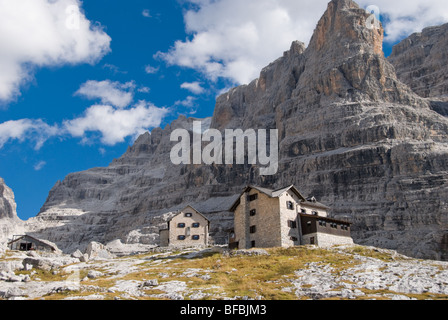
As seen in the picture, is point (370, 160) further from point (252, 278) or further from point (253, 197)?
point (252, 278)

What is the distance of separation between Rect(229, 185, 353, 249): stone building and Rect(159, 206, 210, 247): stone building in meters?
23.5

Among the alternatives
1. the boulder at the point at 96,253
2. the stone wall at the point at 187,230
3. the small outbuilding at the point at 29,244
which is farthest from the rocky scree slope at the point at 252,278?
the small outbuilding at the point at 29,244

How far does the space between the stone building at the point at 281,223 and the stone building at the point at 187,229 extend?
23.5m

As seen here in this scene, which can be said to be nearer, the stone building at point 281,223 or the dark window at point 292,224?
the stone building at point 281,223

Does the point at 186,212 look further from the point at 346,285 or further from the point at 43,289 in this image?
the point at 346,285

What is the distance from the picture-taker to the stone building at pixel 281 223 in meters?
70.4

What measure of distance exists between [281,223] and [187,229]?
36.7 metres

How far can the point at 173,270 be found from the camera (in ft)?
179

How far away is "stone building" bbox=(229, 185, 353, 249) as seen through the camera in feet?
231

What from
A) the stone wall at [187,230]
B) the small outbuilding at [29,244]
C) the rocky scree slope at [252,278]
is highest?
the stone wall at [187,230]

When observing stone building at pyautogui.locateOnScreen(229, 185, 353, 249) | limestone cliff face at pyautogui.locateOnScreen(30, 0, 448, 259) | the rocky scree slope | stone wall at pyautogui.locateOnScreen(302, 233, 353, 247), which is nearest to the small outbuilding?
the rocky scree slope

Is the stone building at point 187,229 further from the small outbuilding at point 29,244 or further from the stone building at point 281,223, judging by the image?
the small outbuilding at point 29,244
